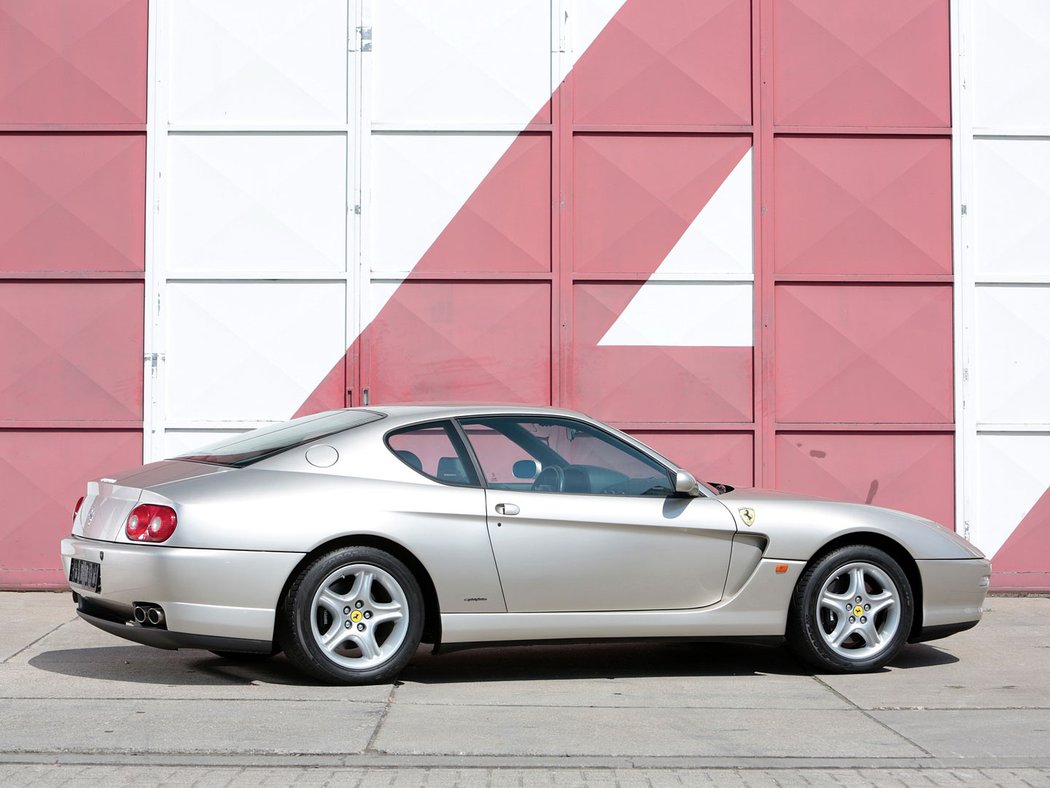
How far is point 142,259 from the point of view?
376 inches

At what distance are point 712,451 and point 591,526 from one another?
370cm

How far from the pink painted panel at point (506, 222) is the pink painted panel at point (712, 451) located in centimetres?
159

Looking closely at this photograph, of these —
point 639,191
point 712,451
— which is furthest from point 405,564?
point 639,191

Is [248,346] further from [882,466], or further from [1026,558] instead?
[1026,558]

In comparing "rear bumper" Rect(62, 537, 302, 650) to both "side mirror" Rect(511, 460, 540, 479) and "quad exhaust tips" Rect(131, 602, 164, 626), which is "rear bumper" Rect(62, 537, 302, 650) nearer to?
"quad exhaust tips" Rect(131, 602, 164, 626)

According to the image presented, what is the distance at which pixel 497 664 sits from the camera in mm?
6684

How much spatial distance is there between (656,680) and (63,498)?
5.20 metres

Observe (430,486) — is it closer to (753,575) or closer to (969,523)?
(753,575)

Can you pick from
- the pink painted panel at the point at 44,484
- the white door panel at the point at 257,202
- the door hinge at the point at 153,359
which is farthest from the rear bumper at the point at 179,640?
the white door panel at the point at 257,202

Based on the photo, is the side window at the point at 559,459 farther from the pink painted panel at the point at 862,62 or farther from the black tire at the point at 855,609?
the pink painted panel at the point at 862,62

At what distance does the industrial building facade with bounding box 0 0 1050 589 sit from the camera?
955 cm

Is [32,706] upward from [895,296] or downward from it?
downward

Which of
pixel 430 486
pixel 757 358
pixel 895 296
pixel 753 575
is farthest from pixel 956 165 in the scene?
pixel 430 486

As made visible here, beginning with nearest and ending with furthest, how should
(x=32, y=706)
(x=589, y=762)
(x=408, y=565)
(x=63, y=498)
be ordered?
(x=589, y=762), (x=32, y=706), (x=408, y=565), (x=63, y=498)
